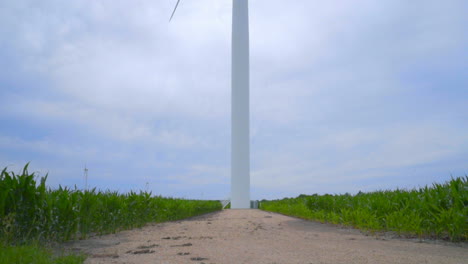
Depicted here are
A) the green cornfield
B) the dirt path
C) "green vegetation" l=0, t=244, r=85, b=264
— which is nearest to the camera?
"green vegetation" l=0, t=244, r=85, b=264

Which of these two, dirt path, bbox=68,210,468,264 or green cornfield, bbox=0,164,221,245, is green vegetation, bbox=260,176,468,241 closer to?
dirt path, bbox=68,210,468,264

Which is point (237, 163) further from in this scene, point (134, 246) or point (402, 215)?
point (134, 246)

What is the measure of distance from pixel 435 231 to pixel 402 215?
2.90 feet

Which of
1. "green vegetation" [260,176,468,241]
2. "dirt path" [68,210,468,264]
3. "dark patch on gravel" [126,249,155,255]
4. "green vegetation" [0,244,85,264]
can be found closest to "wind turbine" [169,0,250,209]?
"green vegetation" [260,176,468,241]

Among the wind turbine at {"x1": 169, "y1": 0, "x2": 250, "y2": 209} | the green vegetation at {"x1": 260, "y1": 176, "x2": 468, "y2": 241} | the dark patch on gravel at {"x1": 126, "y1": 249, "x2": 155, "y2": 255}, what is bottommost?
the dark patch on gravel at {"x1": 126, "y1": 249, "x2": 155, "y2": 255}

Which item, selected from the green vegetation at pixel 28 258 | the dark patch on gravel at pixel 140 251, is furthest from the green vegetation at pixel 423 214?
the green vegetation at pixel 28 258

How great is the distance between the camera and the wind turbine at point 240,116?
2173cm

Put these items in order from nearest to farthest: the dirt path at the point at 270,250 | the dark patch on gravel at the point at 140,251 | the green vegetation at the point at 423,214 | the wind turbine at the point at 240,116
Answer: the dirt path at the point at 270,250 < the dark patch on gravel at the point at 140,251 < the green vegetation at the point at 423,214 < the wind turbine at the point at 240,116

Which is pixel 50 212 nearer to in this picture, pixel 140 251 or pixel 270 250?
pixel 140 251

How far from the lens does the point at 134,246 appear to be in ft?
20.0

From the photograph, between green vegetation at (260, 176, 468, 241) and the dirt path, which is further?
green vegetation at (260, 176, 468, 241)

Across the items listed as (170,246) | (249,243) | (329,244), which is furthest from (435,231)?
(170,246)

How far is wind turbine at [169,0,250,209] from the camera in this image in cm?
2173

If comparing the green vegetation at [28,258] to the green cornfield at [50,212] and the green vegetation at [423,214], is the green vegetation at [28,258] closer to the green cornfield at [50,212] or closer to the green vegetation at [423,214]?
the green cornfield at [50,212]
